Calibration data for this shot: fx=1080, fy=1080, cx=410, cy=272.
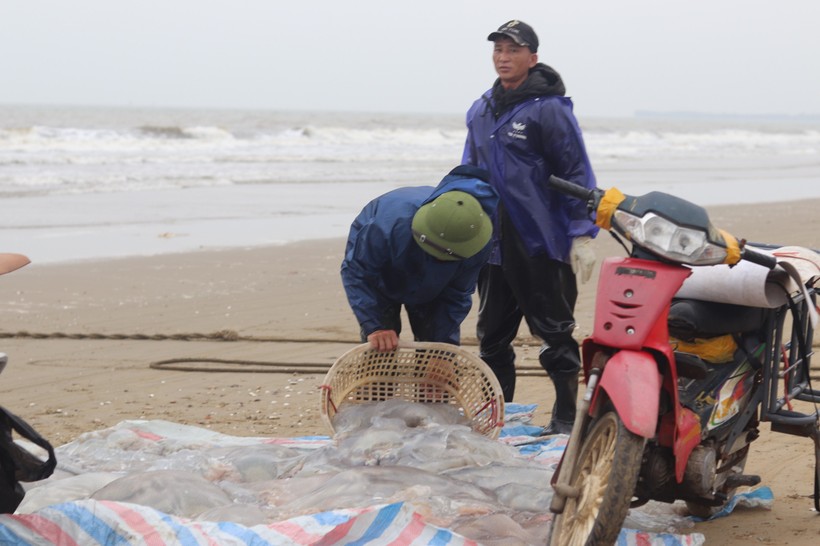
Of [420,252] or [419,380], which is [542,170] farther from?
[419,380]

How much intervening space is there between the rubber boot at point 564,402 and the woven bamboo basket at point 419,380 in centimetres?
41

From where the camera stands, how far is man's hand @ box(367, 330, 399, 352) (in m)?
4.76

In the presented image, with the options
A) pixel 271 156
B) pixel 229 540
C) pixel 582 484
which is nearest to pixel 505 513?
pixel 582 484

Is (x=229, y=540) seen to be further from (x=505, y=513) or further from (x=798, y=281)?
(x=798, y=281)

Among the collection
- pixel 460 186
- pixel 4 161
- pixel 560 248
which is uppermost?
pixel 460 186

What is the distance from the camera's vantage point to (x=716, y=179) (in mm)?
24484

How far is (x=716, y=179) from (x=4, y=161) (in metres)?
16.5

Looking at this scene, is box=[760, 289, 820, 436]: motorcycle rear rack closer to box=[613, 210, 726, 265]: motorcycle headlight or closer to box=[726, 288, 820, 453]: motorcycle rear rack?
box=[726, 288, 820, 453]: motorcycle rear rack

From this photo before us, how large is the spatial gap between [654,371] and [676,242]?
385 mm

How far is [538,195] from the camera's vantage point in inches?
200

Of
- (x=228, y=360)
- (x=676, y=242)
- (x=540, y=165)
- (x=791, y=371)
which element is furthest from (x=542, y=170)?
(x=228, y=360)

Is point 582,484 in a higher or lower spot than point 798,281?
lower

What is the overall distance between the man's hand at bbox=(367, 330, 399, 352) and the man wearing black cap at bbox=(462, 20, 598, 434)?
765mm

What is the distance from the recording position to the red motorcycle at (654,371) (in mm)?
3088
